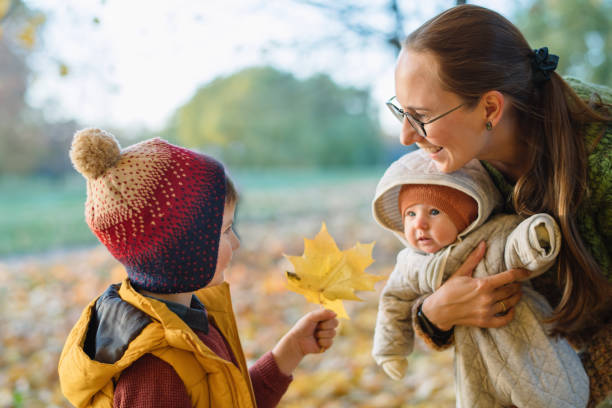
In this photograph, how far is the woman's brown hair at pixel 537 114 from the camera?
4.98 feet

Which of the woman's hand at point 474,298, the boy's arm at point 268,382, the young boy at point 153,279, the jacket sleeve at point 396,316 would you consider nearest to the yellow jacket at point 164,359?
the young boy at point 153,279

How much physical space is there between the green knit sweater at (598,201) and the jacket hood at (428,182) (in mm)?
280

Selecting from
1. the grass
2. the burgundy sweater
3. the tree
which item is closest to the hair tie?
the burgundy sweater

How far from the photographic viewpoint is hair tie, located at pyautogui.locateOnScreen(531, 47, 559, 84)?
5.20 feet

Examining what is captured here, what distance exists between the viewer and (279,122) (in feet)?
24.7

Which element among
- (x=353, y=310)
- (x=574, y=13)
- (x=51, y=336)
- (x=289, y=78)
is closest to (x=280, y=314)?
(x=353, y=310)

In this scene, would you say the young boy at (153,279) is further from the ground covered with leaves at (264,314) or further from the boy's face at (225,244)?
the ground covered with leaves at (264,314)

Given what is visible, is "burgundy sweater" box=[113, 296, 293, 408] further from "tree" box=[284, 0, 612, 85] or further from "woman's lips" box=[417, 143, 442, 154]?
→ "tree" box=[284, 0, 612, 85]

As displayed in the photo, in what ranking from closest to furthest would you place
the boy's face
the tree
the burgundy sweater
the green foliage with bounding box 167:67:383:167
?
the burgundy sweater, the boy's face, the tree, the green foliage with bounding box 167:67:383:167

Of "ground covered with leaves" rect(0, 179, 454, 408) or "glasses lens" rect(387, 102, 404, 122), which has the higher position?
"glasses lens" rect(387, 102, 404, 122)

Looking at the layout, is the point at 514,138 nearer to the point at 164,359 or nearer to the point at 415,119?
the point at 415,119

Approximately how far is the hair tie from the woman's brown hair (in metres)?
0.01

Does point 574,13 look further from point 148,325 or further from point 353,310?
point 148,325

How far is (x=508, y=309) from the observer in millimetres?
1659
